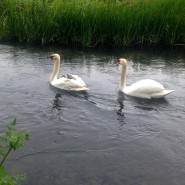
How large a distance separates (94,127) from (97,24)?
8.26 meters

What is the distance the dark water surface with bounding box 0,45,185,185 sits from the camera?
625 centimetres

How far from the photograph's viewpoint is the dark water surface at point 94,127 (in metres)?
6.25

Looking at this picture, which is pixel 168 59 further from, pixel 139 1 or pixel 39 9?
pixel 39 9

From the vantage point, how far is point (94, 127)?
7.93 m

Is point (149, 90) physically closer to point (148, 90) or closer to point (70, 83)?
point (148, 90)

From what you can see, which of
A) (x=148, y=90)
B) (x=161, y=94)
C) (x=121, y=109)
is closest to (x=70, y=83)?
(x=121, y=109)

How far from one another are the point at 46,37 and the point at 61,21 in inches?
35.1

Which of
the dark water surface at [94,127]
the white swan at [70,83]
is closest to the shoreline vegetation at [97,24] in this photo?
the dark water surface at [94,127]

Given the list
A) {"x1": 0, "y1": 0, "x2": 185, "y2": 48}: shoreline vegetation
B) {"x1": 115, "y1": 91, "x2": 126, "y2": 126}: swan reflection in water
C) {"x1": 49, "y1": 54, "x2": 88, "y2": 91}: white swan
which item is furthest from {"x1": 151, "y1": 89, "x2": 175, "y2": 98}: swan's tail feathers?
{"x1": 0, "y1": 0, "x2": 185, "y2": 48}: shoreline vegetation

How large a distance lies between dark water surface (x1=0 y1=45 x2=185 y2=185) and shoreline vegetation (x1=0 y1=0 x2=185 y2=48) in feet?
10.0

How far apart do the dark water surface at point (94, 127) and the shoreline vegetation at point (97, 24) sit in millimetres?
3062

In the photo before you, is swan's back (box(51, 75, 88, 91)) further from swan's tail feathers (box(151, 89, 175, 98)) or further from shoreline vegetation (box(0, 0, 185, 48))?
shoreline vegetation (box(0, 0, 185, 48))

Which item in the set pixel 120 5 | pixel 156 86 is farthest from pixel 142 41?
pixel 156 86

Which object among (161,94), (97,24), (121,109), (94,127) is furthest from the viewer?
(97,24)
